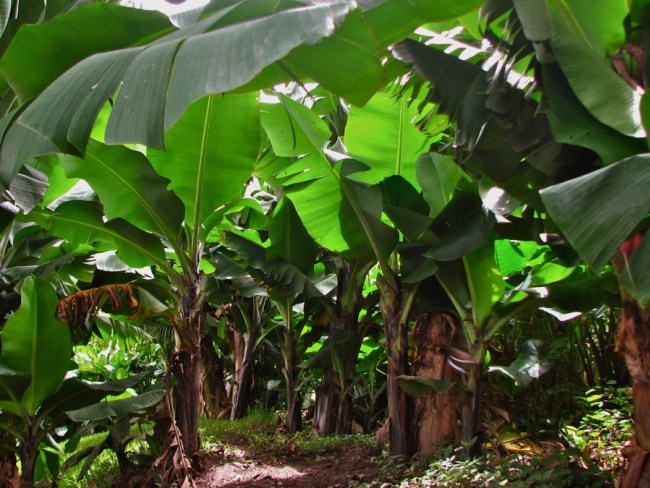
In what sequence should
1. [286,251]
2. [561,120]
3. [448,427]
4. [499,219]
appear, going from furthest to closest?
[286,251] < [448,427] < [499,219] < [561,120]

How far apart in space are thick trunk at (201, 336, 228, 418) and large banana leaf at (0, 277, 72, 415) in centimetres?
429

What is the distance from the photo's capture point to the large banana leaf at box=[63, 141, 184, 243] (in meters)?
3.27

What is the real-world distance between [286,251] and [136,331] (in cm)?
193

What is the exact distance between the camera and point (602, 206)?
5.98 feet

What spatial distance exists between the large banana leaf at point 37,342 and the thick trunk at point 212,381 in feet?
14.1

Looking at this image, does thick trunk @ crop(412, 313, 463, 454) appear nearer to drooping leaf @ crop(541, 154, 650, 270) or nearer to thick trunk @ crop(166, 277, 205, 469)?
thick trunk @ crop(166, 277, 205, 469)

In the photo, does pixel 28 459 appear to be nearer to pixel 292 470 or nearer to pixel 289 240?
pixel 292 470

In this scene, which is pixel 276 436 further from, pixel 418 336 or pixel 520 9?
pixel 520 9

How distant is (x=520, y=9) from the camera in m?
2.12

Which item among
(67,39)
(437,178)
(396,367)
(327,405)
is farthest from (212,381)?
(67,39)

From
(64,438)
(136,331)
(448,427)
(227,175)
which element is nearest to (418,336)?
(448,427)

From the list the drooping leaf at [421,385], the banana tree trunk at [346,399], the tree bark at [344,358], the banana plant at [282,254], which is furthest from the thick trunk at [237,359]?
the drooping leaf at [421,385]

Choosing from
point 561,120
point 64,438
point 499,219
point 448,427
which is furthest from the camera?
point 64,438

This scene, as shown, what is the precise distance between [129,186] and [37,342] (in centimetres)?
116
